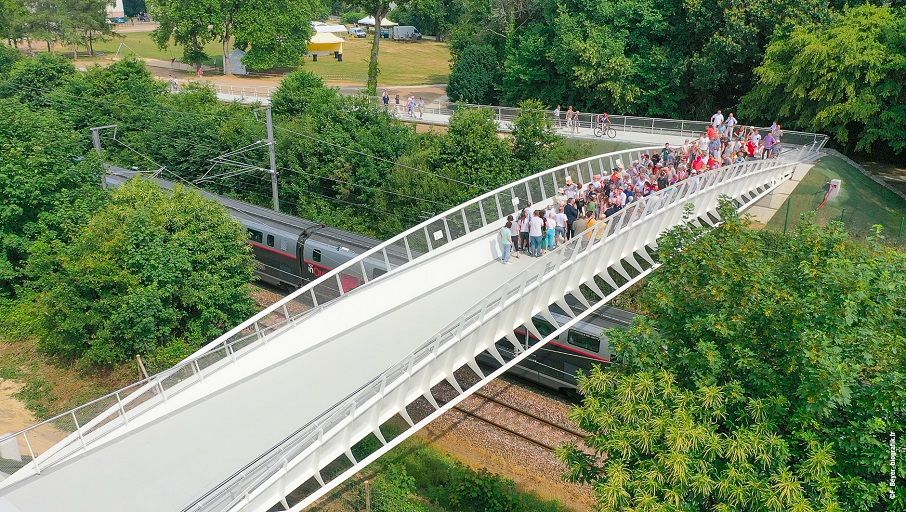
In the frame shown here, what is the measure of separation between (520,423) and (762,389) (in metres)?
10.2

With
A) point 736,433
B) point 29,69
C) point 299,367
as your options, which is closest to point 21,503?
point 299,367

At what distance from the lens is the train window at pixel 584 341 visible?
20.1m

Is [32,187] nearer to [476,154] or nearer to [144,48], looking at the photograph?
[476,154]

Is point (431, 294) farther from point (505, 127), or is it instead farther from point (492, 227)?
point (505, 127)

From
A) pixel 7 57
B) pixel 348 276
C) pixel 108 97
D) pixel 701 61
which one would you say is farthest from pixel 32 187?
pixel 7 57

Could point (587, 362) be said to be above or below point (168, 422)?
below

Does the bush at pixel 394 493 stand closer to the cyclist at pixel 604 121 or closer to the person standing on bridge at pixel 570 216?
the person standing on bridge at pixel 570 216

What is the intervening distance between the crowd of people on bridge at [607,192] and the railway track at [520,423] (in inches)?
193

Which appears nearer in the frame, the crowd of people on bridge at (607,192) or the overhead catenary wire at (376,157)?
the crowd of people on bridge at (607,192)

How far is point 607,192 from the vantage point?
20.7 m

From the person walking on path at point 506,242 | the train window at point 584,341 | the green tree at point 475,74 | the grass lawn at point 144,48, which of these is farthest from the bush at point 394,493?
the grass lawn at point 144,48

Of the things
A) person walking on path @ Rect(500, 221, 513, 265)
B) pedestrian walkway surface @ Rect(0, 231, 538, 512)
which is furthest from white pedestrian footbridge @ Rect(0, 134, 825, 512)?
person walking on path @ Rect(500, 221, 513, 265)

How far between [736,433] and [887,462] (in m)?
1.82

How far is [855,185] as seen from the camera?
30875mm
